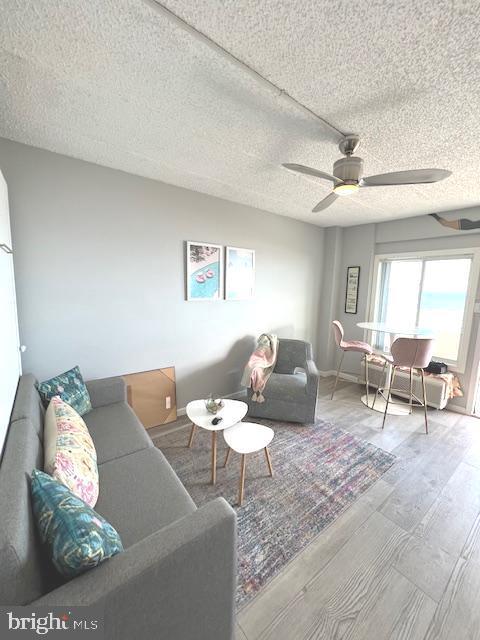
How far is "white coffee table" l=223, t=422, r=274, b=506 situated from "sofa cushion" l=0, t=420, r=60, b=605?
115cm

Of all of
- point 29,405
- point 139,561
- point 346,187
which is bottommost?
point 139,561

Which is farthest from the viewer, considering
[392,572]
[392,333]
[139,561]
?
[392,333]

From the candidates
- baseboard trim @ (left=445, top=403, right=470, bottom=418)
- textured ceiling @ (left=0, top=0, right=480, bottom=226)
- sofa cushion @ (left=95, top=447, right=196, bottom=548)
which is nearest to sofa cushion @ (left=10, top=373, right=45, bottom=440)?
sofa cushion @ (left=95, top=447, right=196, bottom=548)

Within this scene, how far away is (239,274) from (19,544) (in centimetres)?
284

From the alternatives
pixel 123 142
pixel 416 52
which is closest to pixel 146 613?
pixel 416 52

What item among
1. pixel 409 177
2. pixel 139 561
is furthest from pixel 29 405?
pixel 409 177

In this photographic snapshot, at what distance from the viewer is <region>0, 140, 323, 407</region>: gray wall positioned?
201 centimetres

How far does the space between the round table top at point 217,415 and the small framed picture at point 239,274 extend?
4.51 ft

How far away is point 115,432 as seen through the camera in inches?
72.1

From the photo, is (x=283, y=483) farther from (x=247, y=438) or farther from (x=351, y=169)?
(x=351, y=169)

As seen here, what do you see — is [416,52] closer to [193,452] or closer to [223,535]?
[223,535]

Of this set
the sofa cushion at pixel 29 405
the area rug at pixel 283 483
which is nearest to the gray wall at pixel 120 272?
the sofa cushion at pixel 29 405

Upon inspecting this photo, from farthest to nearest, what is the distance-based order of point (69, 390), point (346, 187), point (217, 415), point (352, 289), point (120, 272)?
point (352, 289) → point (120, 272) → point (217, 415) → point (69, 390) → point (346, 187)

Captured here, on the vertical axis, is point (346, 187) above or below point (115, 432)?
above
